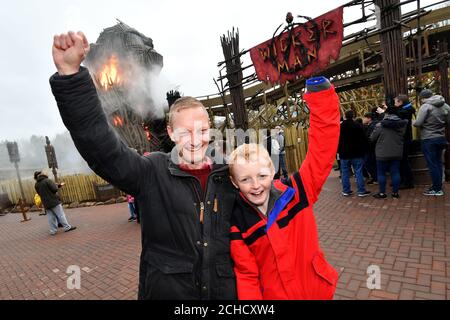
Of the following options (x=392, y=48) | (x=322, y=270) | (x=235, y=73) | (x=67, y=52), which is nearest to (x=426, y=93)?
(x=392, y=48)

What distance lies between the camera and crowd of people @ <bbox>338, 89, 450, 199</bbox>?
5.18 m

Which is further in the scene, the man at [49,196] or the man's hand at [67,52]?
the man at [49,196]

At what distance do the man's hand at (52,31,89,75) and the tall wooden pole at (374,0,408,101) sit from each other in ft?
22.2

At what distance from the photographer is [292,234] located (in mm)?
1507

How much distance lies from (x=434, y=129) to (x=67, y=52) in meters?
6.26

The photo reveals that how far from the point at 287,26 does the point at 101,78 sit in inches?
1058

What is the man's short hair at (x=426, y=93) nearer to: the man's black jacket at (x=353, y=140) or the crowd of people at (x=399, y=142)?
the crowd of people at (x=399, y=142)

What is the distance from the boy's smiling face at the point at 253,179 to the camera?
1.48m

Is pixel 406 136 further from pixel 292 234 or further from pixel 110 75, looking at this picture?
pixel 110 75

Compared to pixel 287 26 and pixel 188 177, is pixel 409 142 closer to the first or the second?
pixel 287 26

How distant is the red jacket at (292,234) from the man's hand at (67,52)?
3.37ft

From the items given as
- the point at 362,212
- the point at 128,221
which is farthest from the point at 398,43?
the point at 128,221

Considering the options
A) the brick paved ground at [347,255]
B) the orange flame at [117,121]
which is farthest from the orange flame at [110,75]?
the brick paved ground at [347,255]

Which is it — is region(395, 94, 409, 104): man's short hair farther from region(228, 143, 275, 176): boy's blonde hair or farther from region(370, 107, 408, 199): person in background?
region(228, 143, 275, 176): boy's blonde hair
